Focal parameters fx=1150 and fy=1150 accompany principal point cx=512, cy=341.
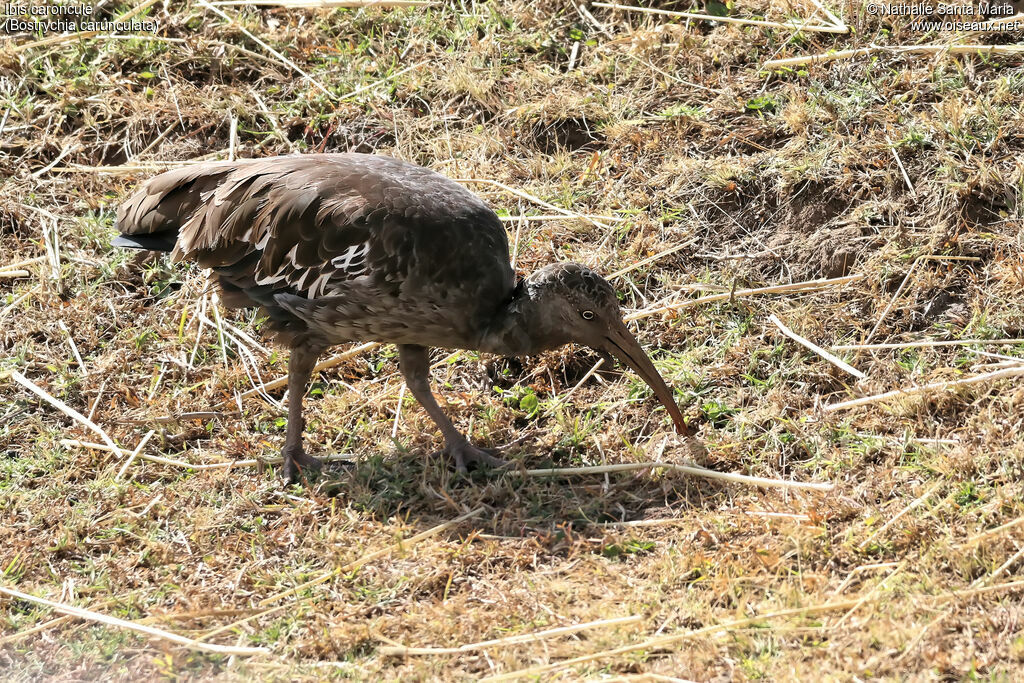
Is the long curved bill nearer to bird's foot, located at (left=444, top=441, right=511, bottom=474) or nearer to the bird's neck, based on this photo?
the bird's neck

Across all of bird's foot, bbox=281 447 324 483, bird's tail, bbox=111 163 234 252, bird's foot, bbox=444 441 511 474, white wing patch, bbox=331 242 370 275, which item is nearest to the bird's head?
bird's foot, bbox=444 441 511 474

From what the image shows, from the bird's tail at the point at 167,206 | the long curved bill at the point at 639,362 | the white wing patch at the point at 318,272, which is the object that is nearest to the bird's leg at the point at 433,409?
the white wing patch at the point at 318,272

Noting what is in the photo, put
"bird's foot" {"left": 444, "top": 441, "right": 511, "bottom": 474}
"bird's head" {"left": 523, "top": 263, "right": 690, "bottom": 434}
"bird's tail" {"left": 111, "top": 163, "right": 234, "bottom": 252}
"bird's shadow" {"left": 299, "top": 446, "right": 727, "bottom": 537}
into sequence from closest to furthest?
"bird's shadow" {"left": 299, "top": 446, "right": 727, "bottom": 537} < "bird's head" {"left": 523, "top": 263, "right": 690, "bottom": 434} < "bird's foot" {"left": 444, "top": 441, "right": 511, "bottom": 474} < "bird's tail" {"left": 111, "top": 163, "right": 234, "bottom": 252}

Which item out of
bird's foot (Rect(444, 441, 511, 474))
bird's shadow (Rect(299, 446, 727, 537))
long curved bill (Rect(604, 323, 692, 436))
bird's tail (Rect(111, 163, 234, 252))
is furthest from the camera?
bird's tail (Rect(111, 163, 234, 252))

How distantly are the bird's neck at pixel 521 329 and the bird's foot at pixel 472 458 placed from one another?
510mm

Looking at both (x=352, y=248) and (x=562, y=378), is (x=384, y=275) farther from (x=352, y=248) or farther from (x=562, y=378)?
(x=562, y=378)

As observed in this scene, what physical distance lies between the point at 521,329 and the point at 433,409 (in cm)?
65

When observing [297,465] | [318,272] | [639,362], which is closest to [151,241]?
[318,272]

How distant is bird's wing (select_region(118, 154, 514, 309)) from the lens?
5383mm

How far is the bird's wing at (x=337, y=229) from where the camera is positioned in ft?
17.7

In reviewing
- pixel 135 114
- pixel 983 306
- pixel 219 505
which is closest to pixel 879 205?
pixel 983 306

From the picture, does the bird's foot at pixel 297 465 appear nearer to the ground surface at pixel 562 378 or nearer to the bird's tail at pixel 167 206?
the ground surface at pixel 562 378

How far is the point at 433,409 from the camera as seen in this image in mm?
5703

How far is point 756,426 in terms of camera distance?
5.60m
